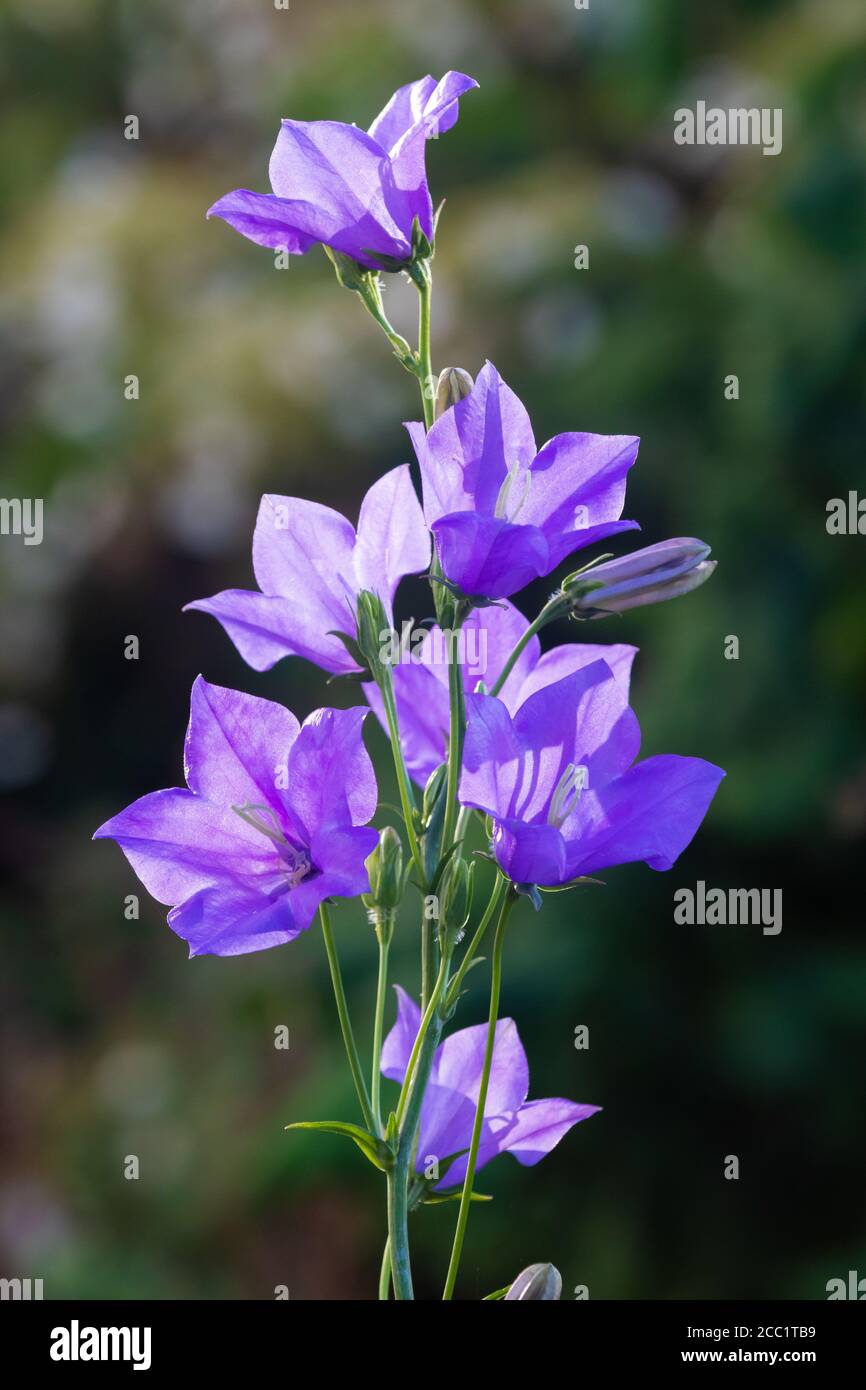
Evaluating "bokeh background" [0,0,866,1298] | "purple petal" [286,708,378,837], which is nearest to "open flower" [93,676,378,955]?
"purple petal" [286,708,378,837]

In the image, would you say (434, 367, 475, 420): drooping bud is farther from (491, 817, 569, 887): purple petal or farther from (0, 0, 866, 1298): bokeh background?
(0, 0, 866, 1298): bokeh background

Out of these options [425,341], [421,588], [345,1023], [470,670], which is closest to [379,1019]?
[345,1023]

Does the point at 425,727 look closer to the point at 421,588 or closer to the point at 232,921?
the point at 232,921

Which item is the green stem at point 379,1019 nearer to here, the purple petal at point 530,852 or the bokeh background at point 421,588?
the purple petal at point 530,852

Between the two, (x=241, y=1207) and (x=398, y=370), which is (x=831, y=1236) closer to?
(x=241, y=1207)

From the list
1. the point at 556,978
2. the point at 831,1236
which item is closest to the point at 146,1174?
the point at 556,978

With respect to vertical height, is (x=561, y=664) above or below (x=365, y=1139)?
above

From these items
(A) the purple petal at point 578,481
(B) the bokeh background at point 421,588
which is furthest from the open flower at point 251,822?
(B) the bokeh background at point 421,588
